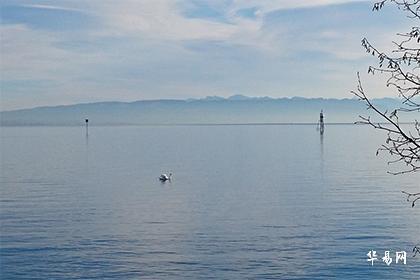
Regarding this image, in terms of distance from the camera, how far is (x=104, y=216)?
39031mm

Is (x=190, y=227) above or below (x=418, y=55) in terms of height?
below

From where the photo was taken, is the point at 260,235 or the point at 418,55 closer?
the point at 418,55

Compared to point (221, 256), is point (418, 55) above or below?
above

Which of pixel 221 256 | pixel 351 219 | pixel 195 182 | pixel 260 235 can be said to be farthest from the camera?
pixel 195 182

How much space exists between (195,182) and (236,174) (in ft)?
29.2

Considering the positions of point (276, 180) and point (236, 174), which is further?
point (236, 174)

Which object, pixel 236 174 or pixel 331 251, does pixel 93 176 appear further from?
pixel 331 251

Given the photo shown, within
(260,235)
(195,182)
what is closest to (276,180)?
(195,182)

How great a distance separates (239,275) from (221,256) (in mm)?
2976

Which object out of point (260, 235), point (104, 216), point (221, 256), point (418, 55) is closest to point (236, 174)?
point (104, 216)

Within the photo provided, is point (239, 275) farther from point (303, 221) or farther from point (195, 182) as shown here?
point (195, 182)

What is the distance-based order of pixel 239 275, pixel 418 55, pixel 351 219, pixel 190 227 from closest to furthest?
pixel 418 55, pixel 239 275, pixel 190 227, pixel 351 219

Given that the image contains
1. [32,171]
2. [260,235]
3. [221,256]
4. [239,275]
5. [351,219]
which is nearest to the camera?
[239,275]

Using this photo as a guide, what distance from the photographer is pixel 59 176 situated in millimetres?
66062
